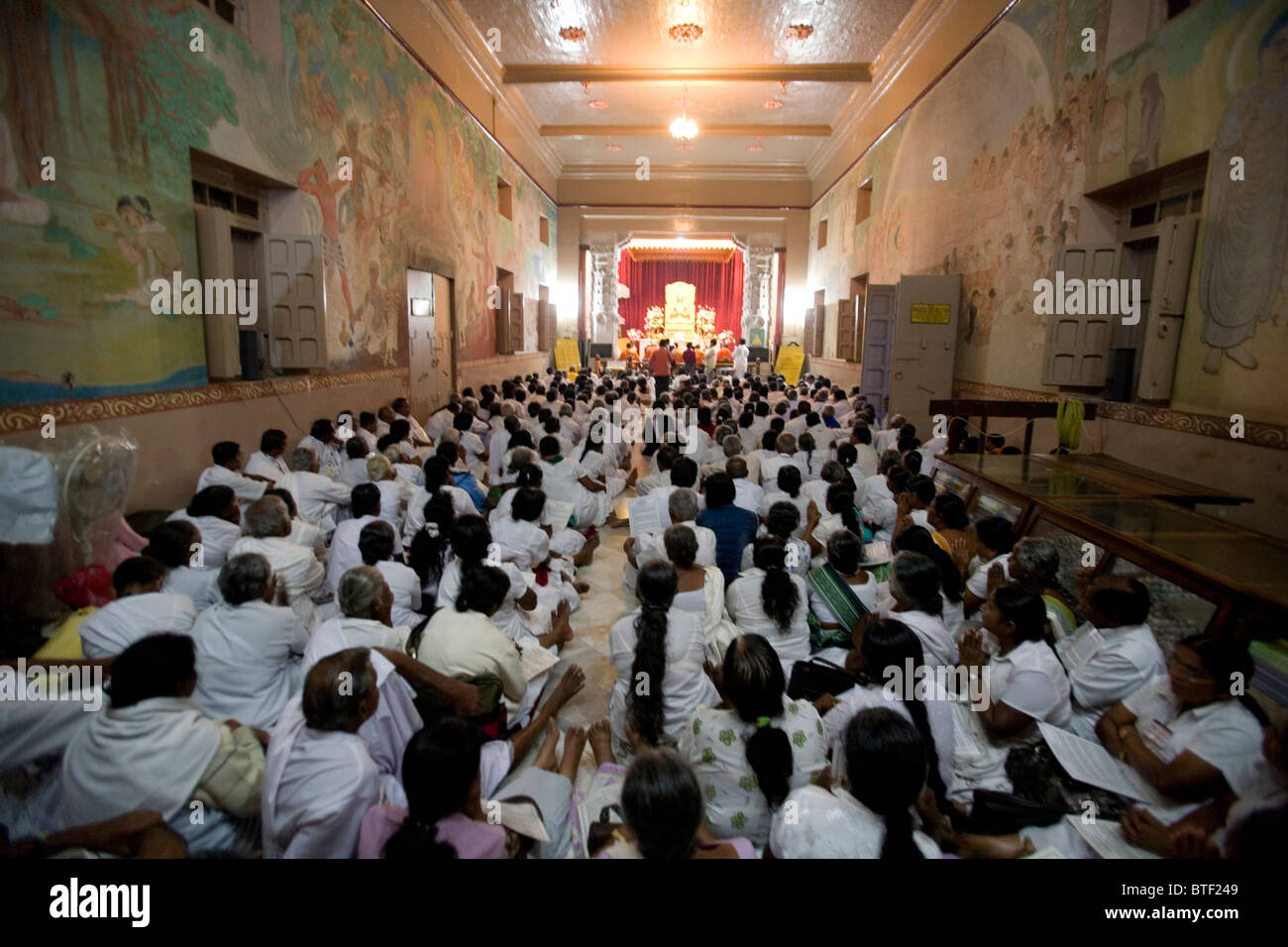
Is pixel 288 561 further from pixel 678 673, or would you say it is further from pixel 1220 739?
pixel 1220 739

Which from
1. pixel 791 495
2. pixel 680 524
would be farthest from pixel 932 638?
pixel 791 495

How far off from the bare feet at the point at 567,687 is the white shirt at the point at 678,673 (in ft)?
1.82

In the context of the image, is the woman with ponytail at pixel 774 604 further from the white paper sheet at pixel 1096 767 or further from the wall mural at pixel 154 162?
the wall mural at pixel 154 162

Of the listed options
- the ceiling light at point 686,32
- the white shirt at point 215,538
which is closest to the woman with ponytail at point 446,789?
the white shirt at point 215,538

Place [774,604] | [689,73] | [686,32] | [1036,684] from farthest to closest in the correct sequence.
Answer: [689,73]
[686,32]
[774,604]
[1036,684]

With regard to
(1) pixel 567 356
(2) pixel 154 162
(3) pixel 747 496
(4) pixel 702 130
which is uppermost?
(4) pixel 702 130

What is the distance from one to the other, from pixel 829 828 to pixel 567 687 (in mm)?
1751

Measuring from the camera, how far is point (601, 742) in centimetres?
263

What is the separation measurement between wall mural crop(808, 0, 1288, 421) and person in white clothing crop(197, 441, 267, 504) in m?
6.55

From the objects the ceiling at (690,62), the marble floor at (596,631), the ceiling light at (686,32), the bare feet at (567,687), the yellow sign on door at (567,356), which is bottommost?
the marble floor at (596,631)

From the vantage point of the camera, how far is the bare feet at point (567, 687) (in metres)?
3.04

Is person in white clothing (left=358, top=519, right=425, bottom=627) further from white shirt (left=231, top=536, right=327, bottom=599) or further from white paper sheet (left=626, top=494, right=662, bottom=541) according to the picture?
white paper sheet (left=626, top=494, right=662, bottom=541)

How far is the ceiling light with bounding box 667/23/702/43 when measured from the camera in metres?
10.1
